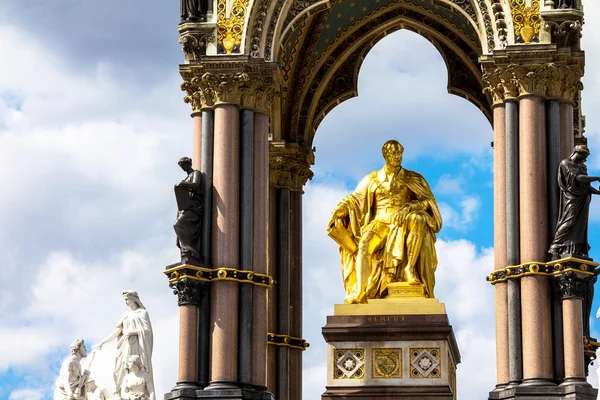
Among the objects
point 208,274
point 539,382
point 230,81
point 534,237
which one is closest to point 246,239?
point 208,274

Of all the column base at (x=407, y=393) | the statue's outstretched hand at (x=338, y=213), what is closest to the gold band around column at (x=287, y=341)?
the statue's outstretched hand at (x=338, y=213)

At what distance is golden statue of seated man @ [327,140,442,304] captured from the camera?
133ft

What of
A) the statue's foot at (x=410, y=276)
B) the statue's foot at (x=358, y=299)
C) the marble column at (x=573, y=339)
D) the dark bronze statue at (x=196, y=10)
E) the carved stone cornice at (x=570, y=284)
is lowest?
the marble column at (x=573, y=339)

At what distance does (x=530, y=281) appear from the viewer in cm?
3681

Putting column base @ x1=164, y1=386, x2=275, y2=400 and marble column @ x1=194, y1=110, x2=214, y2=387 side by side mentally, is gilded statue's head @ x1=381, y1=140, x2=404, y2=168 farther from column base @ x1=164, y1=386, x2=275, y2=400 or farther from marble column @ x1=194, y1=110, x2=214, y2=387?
column base @ x1=164, y1=386, x2=275, y2=400

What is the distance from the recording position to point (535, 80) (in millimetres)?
37844

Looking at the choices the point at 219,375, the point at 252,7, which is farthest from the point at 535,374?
the point at 252,7

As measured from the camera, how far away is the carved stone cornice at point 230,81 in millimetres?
38594

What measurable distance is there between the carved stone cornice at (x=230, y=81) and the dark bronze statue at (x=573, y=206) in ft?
20.0

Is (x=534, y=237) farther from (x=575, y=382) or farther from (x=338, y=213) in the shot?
(x=338, y=213)

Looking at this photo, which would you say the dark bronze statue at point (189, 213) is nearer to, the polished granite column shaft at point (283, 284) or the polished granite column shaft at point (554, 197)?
the polished granite column shaft at point (283, 284)

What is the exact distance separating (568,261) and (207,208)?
6932 millimetres

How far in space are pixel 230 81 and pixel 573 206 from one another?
7052 mm

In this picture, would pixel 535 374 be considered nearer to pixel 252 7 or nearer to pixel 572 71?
pixel 572 71
